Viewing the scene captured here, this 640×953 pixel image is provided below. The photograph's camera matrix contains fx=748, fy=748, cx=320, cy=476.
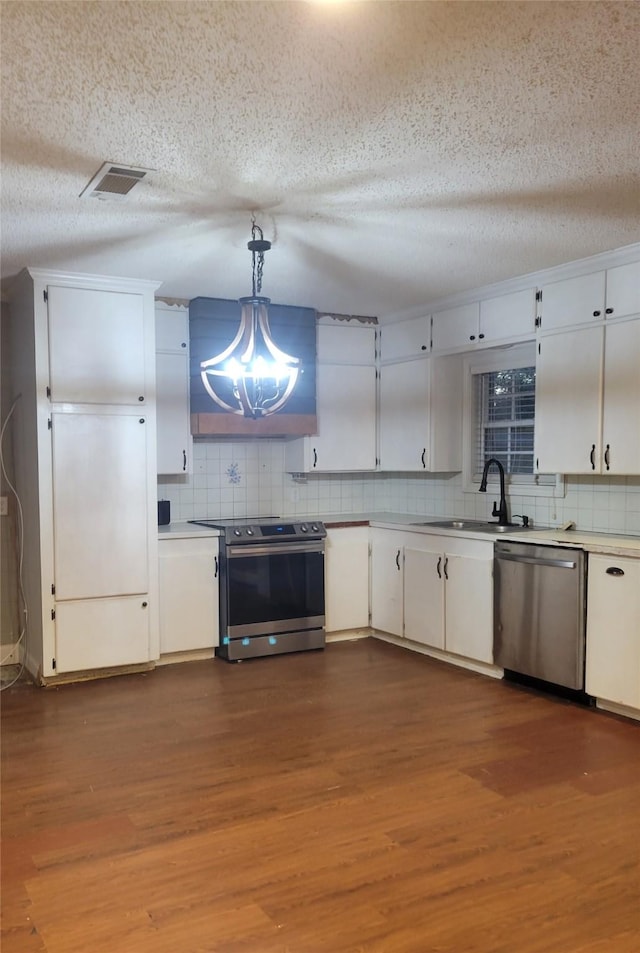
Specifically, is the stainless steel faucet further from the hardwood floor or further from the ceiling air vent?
the ceiling air vent

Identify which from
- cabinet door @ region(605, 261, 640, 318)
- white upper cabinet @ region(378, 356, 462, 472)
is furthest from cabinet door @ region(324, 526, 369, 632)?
cabinet door @ region(605, 261, 640, 318)

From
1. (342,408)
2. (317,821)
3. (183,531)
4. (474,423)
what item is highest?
(342,408)

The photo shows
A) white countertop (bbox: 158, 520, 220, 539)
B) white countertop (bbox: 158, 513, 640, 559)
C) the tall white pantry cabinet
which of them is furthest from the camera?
white countertop (bbox: 158, 520, 220, 539)

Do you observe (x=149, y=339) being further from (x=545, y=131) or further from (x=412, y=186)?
(x=545, y=131)

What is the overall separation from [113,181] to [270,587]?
292cm

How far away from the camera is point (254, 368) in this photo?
3.27 meters

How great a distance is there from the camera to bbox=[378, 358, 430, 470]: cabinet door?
17.8ft

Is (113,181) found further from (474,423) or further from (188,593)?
(474,423)

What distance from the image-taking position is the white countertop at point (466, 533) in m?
3.84

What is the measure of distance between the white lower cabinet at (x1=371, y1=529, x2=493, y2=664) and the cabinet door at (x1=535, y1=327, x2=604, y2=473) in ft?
2.26

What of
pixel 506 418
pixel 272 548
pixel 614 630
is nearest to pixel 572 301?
pixel 506 418

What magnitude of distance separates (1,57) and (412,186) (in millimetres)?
1572

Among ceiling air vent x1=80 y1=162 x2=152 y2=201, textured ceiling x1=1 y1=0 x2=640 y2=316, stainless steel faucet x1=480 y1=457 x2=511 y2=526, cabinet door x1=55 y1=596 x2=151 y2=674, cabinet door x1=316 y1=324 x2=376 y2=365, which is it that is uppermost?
textured ceiling x1=1 y1=0 x2=640 y2=316

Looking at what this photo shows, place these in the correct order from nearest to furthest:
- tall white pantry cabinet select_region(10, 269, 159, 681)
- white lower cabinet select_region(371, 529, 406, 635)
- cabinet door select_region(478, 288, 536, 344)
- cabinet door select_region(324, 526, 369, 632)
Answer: tall white pantry cabinet select_region(10, 269, 159, 681) → cabinet door select_region(478, 288, 536, 344) → white lower cabinet select_region(371, 529, 406, 635) → cabinet door select_region(324, 526, 369, 632)
